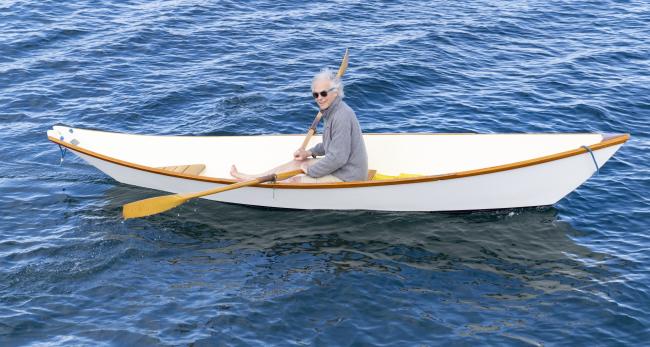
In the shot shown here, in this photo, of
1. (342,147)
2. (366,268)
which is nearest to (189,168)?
(342,147)

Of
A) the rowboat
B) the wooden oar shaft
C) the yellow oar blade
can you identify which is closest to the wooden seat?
the rowboat

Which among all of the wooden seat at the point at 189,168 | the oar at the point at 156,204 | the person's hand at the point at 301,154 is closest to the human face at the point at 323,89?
the person's hand at the point at 301,154

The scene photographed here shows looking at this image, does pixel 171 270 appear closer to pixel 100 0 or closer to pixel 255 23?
pixel 255 23

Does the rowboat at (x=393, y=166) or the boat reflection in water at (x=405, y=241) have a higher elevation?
the rowboat at (x=393, y=166)

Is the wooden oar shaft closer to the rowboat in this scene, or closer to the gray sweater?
the rowboat

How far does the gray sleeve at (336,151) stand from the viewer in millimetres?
11555

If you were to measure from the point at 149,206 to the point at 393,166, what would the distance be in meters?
4.25

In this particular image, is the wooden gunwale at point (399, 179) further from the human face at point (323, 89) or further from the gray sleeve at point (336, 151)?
the human face at point (323, 89)

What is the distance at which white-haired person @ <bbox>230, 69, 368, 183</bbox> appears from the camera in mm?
11305

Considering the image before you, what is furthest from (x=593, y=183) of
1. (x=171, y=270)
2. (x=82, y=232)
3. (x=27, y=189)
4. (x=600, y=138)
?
(x=27, y=189)

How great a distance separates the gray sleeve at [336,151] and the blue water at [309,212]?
0.93m

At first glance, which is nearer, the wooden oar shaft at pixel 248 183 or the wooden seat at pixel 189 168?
the wooden oar shaft at pixel 248 183

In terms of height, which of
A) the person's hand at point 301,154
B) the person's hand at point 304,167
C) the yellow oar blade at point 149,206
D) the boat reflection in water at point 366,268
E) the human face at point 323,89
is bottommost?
the boat reflection in water at point 366,268

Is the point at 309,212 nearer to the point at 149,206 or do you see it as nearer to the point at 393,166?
the point at 393,166
